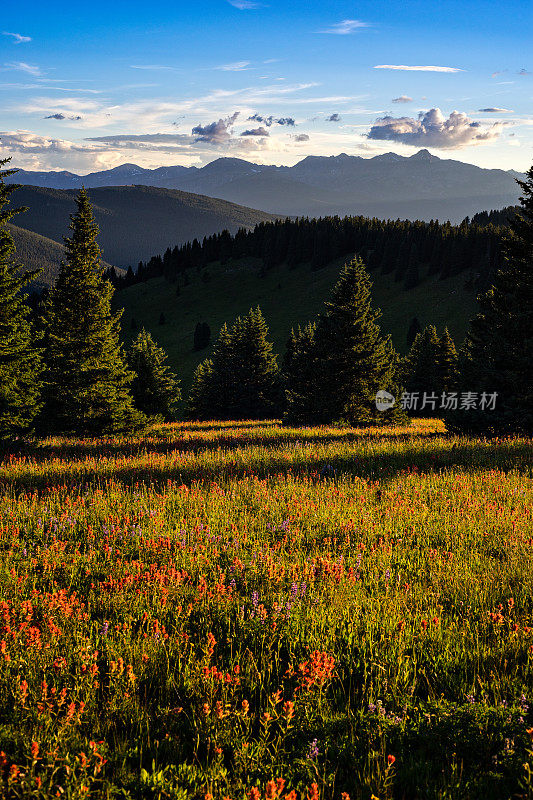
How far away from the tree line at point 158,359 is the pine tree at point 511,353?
0.14 ft

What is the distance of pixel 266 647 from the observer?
3465 mm

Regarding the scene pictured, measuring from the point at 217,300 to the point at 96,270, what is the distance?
118 meters

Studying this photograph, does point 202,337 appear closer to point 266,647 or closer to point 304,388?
point 304,388

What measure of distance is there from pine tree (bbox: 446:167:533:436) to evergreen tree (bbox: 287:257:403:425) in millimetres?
12378

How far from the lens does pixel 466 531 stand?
224 inches

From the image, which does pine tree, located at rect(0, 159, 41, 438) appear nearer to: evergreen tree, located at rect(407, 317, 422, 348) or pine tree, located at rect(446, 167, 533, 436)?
pine tree, located at rect(446, 167, 533, 436)

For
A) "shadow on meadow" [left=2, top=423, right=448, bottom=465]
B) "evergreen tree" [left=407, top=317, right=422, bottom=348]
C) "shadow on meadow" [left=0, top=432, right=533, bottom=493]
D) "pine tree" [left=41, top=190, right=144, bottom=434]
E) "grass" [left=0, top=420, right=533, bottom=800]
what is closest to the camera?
"grass" [left=0, top=420, right=533, bottom=800]

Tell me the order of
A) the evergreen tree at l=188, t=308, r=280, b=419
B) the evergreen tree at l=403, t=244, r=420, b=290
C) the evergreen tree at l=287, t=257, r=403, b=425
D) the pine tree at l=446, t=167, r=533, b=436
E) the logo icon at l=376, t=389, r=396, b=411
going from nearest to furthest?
the pine tree at l=446, t=167, r=533, b=436 < the evergreen tree at l=287, t=257, r=403, b=425 < the logo icon at l=376, t=389, r=396, b=411 < the evergreen tree at l=188, t=308, r=280, b=419 < the evergreen tree at l=403, t=244, r=420, b=290

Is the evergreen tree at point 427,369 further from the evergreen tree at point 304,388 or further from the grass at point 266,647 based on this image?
the grass at point 266,647

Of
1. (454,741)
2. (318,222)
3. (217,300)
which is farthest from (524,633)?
(318,222)

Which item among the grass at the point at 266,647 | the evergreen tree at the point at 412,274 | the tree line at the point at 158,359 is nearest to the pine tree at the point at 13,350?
the tree line at the point at 158,359

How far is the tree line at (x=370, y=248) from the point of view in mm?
109562

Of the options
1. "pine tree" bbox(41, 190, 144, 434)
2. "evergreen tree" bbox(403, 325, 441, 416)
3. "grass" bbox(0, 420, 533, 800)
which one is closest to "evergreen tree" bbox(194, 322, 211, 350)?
"evergreen tree" bbox(403, 325, 441, 416)

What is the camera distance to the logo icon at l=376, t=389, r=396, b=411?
113 ft
